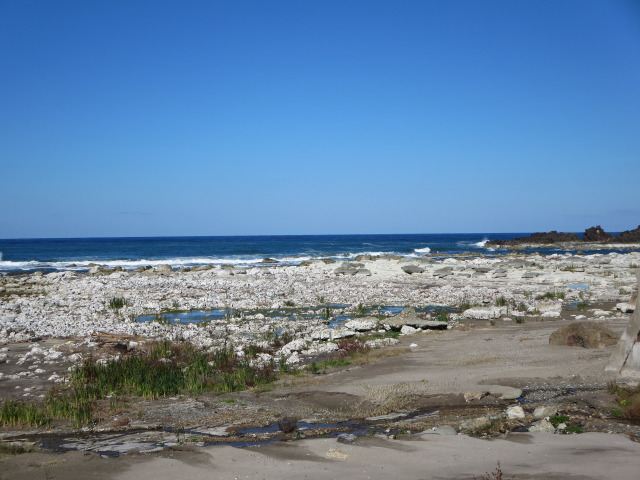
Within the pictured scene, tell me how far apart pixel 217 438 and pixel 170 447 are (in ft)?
2.65

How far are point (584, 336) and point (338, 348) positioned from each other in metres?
6.46

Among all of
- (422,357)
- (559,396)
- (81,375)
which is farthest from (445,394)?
(81,375)

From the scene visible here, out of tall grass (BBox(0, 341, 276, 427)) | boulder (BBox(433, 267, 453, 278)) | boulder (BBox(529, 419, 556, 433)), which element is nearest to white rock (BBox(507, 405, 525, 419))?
boulder (BBox(529, 419, 556, 433))

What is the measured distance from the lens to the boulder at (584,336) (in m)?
13.8

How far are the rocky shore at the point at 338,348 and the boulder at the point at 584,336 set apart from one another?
56mm

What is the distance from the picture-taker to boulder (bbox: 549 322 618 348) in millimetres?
13766

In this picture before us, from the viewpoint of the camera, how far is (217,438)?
27.9 ft

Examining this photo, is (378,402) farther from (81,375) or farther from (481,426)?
(81,375)

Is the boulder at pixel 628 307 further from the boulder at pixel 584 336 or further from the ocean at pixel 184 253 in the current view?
the ocean at pixel 184 253

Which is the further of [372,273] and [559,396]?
[372,273]

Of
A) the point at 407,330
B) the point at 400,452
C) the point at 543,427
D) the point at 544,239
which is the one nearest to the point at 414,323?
the point at 407,330

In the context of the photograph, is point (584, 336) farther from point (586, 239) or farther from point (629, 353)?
point (586, 239)

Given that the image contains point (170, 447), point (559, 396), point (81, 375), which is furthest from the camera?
point (81, 375)

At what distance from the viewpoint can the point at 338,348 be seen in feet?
51.3
